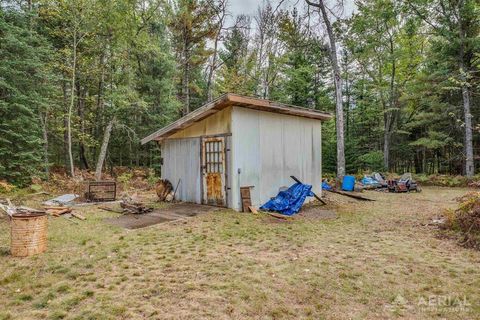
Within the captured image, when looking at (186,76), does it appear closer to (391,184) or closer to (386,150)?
(391,184)

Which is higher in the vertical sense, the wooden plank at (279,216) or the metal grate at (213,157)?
the metal grate at (213,157)

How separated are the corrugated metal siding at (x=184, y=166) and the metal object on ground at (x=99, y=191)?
1643 mm

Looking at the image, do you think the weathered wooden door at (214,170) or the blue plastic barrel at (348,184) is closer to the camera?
the weathered wooden door at (214,170)

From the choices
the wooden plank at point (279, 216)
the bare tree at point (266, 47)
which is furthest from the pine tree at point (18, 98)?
the bare tree at point (266, 47)

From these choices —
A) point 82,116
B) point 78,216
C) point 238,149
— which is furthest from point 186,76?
point 78,216

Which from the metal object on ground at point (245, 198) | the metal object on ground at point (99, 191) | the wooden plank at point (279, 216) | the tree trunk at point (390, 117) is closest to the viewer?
the wooden plank at point (279, 216)

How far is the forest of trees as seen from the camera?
10898mm

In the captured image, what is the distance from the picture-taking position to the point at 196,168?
855cm

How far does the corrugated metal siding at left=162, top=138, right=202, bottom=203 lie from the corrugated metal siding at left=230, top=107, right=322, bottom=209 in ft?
5.00

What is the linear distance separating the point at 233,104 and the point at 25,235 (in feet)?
16.3

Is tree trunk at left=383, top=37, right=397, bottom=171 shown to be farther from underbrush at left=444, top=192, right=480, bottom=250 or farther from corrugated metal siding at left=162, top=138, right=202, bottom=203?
corrugated metal siding at left=162, top=138, right=202, bottom=203

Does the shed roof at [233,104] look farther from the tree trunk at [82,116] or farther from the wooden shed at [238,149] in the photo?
the tree trunk at [82,116]

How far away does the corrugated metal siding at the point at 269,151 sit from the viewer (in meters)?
7.53

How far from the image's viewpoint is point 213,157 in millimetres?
8031
